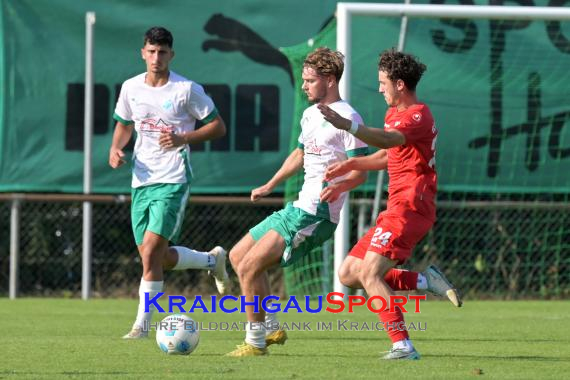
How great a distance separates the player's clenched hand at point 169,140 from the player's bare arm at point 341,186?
149cm

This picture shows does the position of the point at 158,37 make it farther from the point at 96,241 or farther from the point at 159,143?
the point at 96,241

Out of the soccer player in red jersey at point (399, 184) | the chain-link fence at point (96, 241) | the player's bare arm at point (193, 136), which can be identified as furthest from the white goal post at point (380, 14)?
the soccer player in red jersey at point (399, 184)

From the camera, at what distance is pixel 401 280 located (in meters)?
7.82

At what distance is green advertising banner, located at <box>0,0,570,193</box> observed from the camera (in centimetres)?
1371

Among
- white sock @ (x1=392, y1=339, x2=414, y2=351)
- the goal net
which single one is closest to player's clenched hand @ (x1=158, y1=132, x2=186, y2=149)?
white sock @ (x1=392, y1=339, x2=414, y2=351)

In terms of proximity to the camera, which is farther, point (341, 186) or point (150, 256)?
point (150, 256)

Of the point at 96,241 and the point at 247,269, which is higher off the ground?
the point at 247,269

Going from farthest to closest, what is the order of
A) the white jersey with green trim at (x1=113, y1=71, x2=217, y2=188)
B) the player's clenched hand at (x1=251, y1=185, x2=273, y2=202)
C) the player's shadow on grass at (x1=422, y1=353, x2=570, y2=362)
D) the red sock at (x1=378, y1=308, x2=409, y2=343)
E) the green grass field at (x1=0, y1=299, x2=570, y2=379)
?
the white jersey with green trim at (x1=113, y1=71, x2=217, y2=188)
the player's clenched hand at (x1=251, y1=185, x2=273, y2=202)
the player's shadow on grass at (x1=422, y1=353, x2=570, y2=362)
the red sock at (x1=378, y1=308, x2=409, y2=343)
the green grass field at (x1=0, y1=299, x2=570, y2=379)

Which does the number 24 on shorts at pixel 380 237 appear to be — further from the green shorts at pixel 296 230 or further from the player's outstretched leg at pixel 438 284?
the player's outstretched leg at pixel 438 284

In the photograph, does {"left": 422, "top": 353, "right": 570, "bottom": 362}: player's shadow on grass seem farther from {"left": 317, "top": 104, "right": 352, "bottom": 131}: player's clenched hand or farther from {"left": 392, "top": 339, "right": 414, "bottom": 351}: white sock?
{"left": 317, "top": 104, "right": 352, "bottom": 131}: player's clenched hand

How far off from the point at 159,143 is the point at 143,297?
108 cm

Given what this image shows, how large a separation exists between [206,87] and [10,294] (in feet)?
10.3

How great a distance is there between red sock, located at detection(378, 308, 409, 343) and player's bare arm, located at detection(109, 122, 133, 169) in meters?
2.67

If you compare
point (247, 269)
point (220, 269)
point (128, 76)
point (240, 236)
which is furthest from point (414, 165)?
point (240, 236)
